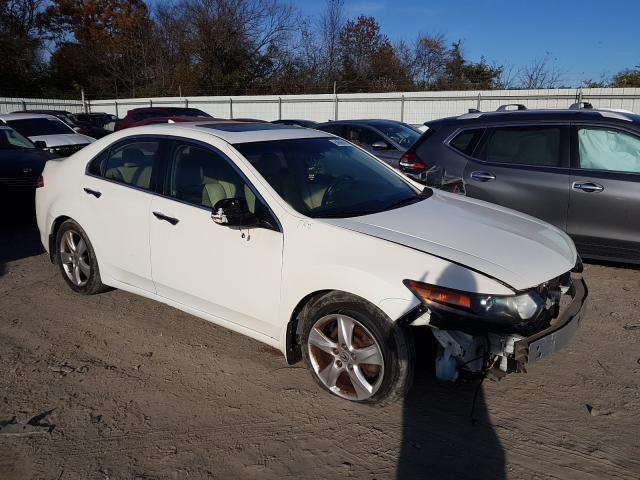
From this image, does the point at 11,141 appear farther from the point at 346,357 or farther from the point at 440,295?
the point at 440,295

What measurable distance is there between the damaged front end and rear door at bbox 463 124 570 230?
2.74 m

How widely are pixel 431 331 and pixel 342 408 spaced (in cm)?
74

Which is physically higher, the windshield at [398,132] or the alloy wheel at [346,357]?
the windshield at [398,132]

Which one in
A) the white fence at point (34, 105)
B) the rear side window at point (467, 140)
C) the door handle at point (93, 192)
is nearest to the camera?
the door handle at point (93, 192)

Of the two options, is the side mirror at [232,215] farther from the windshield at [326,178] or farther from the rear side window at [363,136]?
the rear side window at [363,136]

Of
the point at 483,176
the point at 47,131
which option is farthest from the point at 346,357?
the point at 47,131

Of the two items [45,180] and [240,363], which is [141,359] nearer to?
[240,363]

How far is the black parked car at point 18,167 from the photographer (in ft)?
25.6

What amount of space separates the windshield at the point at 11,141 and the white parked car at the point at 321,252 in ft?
15.5

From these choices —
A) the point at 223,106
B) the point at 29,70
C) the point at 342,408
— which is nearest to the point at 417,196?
the point at 342,408

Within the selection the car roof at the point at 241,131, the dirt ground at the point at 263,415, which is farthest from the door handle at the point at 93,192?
the dirt ground at the point at 263,415

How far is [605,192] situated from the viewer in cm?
543

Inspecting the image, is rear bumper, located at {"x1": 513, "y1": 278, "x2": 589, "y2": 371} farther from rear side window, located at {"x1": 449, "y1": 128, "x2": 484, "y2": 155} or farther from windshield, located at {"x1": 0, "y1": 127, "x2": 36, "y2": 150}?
windshield, located at {"x1": 0, "y1": 127, "x2": 36, "y2": 150}

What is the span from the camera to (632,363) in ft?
12.8
